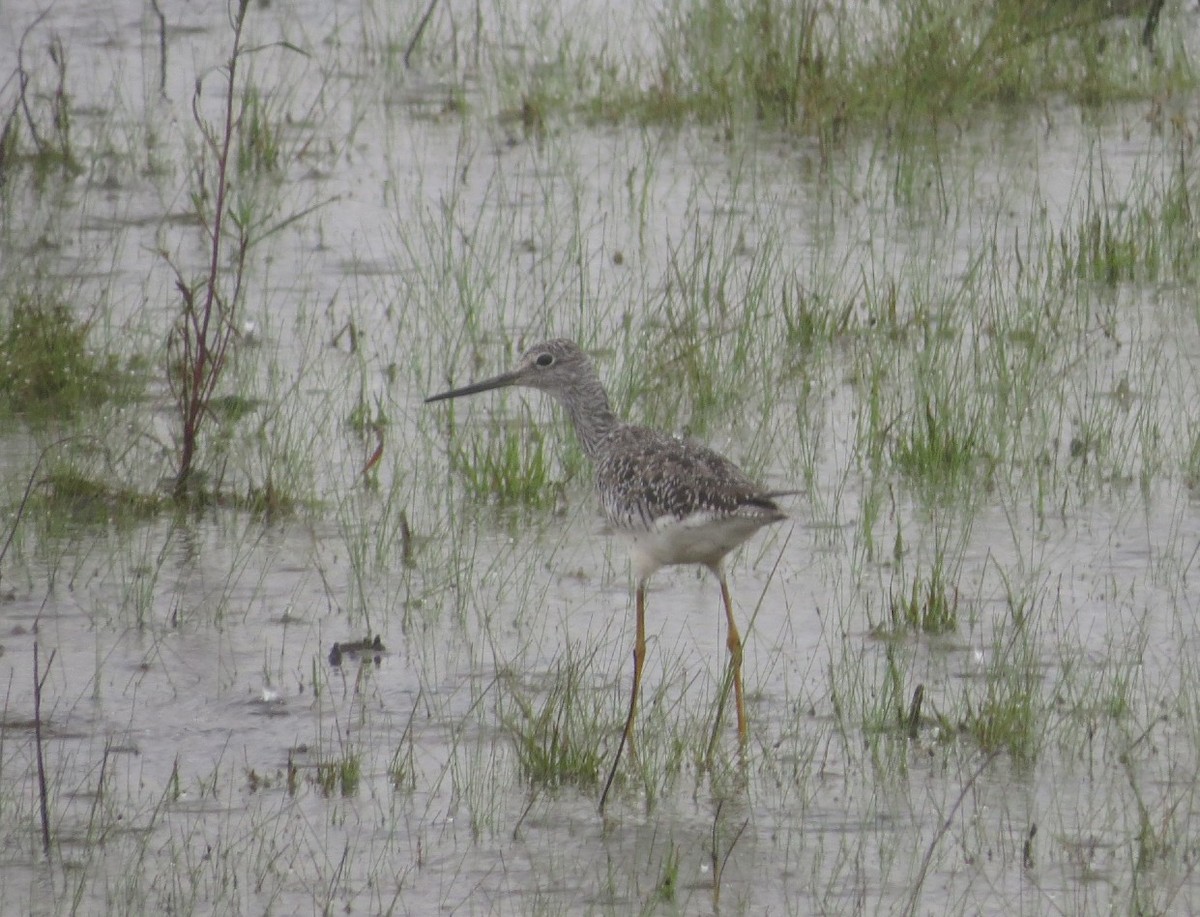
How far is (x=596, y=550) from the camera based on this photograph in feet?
23.7

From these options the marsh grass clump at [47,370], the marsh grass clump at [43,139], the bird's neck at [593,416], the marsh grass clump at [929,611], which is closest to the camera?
the marsh grass clump at [929,611]

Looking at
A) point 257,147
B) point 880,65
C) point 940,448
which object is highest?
point 880,65

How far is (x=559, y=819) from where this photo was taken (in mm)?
5301

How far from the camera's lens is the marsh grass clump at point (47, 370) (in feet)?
27.0

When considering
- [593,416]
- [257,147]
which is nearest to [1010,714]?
[593,416]

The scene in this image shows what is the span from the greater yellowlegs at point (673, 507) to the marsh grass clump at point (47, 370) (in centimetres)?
260

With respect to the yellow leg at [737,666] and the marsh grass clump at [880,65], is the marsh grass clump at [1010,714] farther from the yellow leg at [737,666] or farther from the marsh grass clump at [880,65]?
the marsh grass clump at [880,65]

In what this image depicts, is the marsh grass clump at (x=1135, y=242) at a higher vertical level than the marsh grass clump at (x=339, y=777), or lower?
higher

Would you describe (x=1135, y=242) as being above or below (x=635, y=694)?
above

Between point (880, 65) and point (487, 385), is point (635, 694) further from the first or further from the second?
point (880, 65)

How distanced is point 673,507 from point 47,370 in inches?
140

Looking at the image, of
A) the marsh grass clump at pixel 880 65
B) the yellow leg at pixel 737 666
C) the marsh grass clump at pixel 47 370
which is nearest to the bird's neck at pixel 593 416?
the yellow leg at pixel 737 666

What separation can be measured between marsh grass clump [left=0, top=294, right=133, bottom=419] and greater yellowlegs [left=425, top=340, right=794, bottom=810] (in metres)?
2.60

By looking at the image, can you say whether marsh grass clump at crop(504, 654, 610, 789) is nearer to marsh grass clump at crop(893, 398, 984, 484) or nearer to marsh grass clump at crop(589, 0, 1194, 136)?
marsh grass clump at crop(893, 398, 984, 484)
